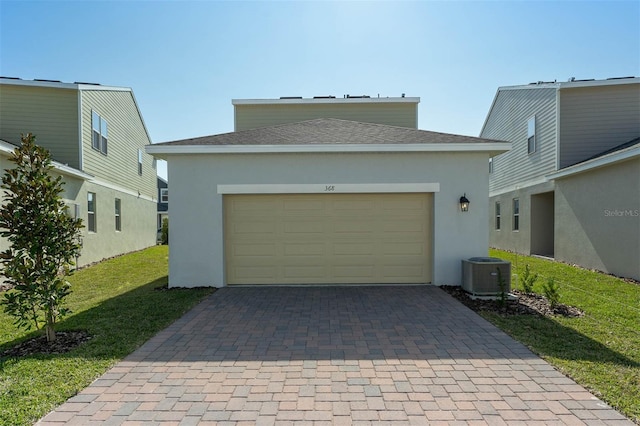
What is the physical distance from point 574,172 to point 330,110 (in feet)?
30.1

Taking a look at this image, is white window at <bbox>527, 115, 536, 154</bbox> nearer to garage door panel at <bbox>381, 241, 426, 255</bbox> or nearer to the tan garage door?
the tan garage door

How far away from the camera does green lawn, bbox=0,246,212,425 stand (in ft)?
10.8

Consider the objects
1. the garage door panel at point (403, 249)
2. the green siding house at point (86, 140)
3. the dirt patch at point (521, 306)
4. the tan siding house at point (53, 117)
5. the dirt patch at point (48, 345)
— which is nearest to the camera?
the dirt patch at point (48, 345)

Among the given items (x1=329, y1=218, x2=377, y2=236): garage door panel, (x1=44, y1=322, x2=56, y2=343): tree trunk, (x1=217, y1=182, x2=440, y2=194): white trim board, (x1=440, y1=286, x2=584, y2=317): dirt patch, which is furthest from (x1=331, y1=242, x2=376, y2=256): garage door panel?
(x1=44, y1=322, x2=56, y2=343): tree trunk

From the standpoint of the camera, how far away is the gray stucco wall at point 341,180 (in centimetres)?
802

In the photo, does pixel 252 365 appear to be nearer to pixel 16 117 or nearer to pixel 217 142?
pixel 217 142

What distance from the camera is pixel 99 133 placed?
13500 millimetres

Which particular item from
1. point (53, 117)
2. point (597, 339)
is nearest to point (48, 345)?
point (597, 339)

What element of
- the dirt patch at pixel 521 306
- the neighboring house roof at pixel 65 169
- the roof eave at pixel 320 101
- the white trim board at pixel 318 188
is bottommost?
the dirt patch at pixel 521 306

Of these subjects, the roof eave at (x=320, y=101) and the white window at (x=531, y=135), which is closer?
the white window at (x=531, y=135)

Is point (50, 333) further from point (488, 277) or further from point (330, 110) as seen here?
point (330, 110)

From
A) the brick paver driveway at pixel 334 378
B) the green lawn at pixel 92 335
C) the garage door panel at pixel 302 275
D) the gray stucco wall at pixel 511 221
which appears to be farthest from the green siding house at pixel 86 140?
the gray stucco wall at pixel 511 221

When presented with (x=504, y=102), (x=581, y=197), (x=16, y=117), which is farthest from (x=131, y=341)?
(x=504, y=102)

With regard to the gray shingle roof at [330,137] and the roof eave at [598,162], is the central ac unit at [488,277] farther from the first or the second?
the roof eave at [598,162]
